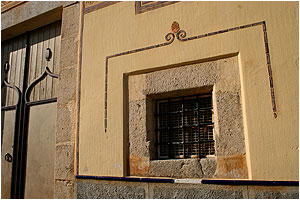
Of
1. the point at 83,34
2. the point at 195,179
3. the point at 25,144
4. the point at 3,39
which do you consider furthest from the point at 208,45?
the point at 3,39

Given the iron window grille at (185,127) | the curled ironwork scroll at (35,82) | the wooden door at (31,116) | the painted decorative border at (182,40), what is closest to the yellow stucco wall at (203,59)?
the painted decorative border at (182,40)

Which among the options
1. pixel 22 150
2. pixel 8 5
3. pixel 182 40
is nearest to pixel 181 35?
pixel 182 40

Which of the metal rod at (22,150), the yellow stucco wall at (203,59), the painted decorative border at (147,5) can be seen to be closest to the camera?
the yellow stucco wall at (203,59)

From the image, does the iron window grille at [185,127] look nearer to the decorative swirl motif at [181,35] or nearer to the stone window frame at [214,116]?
the stone window frame at [214,116]

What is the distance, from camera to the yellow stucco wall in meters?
2.07

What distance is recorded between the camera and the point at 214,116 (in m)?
2.41

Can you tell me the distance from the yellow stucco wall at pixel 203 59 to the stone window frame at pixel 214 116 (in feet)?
0.24

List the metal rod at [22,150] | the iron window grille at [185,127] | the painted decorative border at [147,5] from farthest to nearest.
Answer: the metal rod at [22,150], the painted decorative border at [147,5], the iron window grille at [185,127]

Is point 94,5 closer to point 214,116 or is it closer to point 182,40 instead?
point 182,40

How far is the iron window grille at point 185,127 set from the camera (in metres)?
2.44

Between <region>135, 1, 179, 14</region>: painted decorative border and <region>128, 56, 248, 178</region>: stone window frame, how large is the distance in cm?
69

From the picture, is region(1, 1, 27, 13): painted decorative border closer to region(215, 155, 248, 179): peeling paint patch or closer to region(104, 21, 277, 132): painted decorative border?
region(104, 21, 277, 132): painted decorative border

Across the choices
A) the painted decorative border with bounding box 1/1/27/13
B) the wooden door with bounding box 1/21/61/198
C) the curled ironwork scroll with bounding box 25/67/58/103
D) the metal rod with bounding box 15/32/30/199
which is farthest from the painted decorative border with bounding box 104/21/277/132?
the painted decorative border with bounding box 1/1/27/13

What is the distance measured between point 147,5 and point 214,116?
1.35 metres
